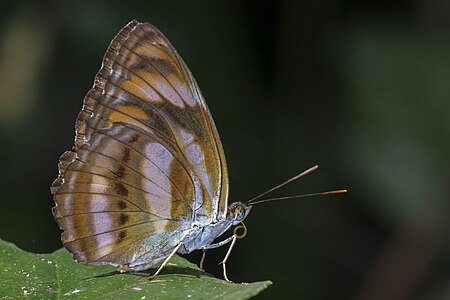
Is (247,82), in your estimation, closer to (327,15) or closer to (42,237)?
(327,15)

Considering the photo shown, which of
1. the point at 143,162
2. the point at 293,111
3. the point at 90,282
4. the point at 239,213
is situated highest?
the point at 293,111

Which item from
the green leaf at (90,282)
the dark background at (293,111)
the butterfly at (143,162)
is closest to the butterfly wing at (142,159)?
the butterfly at (143,162)

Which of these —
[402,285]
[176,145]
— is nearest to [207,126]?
[176,145]

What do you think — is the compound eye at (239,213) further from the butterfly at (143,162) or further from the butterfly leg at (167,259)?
the butterfly leg at (167,259)

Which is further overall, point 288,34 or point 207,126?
point 288,34

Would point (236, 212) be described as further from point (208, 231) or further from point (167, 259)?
point (167, 259)

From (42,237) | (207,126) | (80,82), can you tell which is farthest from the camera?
(80,82)

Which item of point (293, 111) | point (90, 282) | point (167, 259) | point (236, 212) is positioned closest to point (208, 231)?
point (236, 212)
